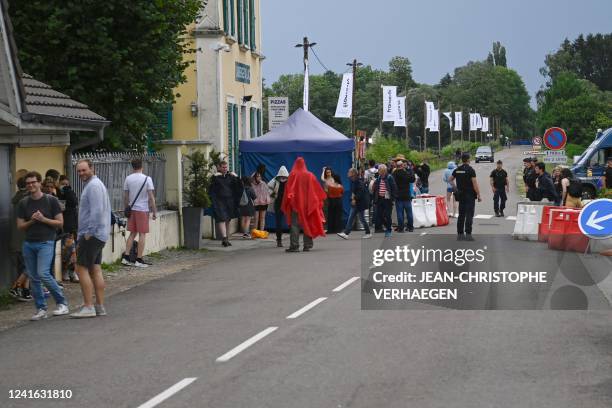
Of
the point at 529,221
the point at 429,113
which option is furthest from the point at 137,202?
the point at 429,113

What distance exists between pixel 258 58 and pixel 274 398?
31909mm

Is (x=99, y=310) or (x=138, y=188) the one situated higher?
(x=138, y=188)

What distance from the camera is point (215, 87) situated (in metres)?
32.3

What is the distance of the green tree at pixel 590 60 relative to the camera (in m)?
184

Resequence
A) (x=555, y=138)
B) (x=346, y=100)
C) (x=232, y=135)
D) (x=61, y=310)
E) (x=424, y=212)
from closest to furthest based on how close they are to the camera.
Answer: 1. (x=61, y=310)
2. (x=424, y=212)
3. (x=555, y=138)
4. (x=232, y=135)
5. (x=346, y=100)

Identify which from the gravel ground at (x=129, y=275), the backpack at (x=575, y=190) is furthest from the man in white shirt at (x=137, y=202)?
the backpack at (x=575, y=190)

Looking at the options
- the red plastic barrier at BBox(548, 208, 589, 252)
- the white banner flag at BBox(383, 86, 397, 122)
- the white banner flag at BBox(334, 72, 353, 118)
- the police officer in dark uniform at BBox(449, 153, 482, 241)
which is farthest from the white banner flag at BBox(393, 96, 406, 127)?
the red plastic barrier at BBox(548, 208, 589, 252)

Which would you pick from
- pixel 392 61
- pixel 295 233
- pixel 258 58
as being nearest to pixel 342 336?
pixel 295 233

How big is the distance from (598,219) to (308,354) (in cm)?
652

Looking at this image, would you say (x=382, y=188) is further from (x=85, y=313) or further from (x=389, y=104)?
(x=389, y=104)

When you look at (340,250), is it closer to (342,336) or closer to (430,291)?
(430,291)

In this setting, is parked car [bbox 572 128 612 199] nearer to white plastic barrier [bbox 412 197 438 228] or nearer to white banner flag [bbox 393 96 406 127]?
white plastic barrier [bbox 412 197 438 228]

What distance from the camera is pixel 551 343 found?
433 inches

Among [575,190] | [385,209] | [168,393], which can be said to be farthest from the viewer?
[385,209]
